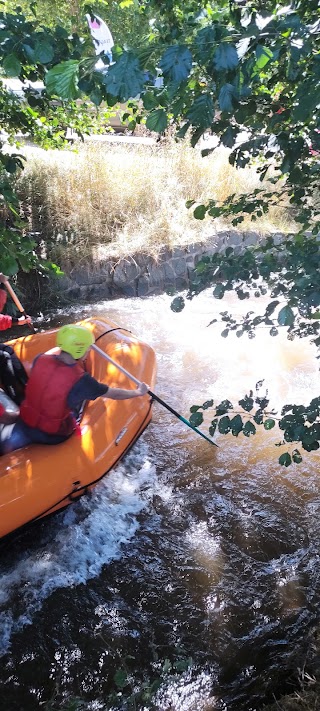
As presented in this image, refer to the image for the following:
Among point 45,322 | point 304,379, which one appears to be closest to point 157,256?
point 45,322

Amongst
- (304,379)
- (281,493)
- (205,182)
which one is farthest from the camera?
(205,182)

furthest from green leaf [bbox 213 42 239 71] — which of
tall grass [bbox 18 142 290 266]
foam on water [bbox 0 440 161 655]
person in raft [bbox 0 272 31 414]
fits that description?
tall grass [bbox 18 142 290 266]

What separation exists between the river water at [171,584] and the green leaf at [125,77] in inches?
70.9

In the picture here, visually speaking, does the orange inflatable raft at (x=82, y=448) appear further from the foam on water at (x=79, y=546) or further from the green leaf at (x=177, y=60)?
the green leaf at (x=177, y=60)

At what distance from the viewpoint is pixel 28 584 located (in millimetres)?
3227

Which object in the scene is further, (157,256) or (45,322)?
(157,256)

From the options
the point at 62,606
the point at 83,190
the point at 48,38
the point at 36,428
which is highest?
the point at 48,38

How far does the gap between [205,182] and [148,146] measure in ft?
4.20

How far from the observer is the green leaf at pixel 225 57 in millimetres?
1234

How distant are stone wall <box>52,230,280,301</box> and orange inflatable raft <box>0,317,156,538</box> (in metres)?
2.56

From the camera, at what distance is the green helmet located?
10.6ft

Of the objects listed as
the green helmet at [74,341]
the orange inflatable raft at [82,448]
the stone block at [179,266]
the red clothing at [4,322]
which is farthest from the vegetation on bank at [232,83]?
the stone block at [179,266]

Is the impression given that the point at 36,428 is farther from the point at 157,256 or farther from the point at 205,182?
the point at 205,182

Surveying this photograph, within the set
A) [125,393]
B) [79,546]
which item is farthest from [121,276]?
[79,546]
